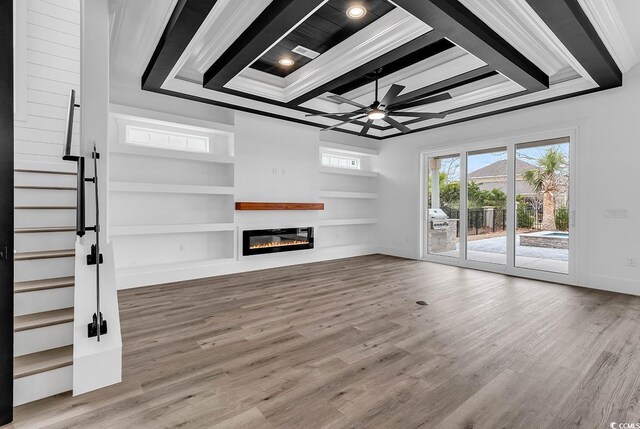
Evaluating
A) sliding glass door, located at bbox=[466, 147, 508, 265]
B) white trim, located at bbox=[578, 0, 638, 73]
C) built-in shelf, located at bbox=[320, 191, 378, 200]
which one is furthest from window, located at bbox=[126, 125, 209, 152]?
white trim, located at bbox=[578, 0, 638, 73]

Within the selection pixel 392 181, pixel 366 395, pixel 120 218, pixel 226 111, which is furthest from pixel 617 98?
pixel 120 218

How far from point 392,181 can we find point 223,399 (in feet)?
21.1

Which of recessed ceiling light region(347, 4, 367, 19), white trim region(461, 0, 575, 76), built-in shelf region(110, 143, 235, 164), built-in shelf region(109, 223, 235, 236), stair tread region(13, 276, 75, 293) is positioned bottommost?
stair tread region(13, 276, 75, 293)

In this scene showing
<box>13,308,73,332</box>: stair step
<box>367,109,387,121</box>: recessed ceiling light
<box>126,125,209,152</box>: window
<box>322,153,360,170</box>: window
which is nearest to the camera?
<box>13,308,73,332</box>: stair step

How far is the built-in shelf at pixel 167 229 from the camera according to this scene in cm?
451

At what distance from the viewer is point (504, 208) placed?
5723 millimetres

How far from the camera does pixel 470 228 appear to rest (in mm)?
6227

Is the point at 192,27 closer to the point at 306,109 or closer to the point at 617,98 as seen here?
the point at 306,109

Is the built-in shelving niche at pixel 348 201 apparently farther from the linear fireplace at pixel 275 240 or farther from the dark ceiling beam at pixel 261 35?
the dark ceiling beam at pixel 261 35

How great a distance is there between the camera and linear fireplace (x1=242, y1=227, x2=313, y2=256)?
5.75 m

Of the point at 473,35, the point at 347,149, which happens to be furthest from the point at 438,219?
the point at 473,35

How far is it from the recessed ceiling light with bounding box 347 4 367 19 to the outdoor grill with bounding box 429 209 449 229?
4596 millimetres

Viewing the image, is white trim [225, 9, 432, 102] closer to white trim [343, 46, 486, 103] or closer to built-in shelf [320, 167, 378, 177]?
white trim [343, 46, 486, 103]

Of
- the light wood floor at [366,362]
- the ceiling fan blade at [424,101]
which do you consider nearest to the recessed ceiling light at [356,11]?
the ceiling fan blade at [424,101]
